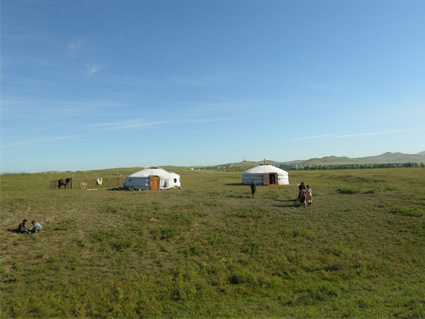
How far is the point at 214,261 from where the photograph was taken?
13930 millimetres

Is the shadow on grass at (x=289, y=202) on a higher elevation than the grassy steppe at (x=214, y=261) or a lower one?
higher

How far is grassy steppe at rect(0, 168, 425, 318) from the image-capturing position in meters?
10.1

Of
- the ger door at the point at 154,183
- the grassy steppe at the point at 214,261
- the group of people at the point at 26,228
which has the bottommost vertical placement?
the grassy steppe at the point at 214,261

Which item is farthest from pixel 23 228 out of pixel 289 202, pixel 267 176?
pixel 267 176

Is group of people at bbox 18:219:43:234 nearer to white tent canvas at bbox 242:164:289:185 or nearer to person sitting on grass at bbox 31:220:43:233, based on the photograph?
person sitting on grass at bbox 31:220:43:233

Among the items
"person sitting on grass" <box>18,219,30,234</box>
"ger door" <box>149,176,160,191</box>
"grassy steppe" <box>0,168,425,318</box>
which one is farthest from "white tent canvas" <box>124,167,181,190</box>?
"person sitting on grass" <box>18,219,30,234</box>

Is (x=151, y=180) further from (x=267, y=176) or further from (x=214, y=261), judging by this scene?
(x=214, y=261)

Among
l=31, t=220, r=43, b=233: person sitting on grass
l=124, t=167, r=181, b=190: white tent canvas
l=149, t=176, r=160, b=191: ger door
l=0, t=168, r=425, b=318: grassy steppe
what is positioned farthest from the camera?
l=124, t=167, r=181, b=190: white tent canvas

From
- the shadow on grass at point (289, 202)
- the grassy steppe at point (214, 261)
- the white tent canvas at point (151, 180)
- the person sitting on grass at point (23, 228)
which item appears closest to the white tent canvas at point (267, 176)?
the white tent canvas at point (151, 180)

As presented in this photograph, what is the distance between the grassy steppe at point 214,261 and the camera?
1012cm

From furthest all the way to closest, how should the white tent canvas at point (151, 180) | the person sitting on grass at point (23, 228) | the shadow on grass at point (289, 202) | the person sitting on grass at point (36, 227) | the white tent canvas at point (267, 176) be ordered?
the white tent canvas at point (267, 176) → the white tent canvas at point (151, 180) → the shadow on grass at point (289, 202) → the person sitting on grass at point (36, 227) → the person sitting on grass at point (23, 228)

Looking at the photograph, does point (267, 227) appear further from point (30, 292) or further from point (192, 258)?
point (30, 292)

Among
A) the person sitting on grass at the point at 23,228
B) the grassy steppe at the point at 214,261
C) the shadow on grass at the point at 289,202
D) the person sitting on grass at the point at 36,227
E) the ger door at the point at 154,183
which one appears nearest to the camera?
the grassy steppe at the point at 214,261

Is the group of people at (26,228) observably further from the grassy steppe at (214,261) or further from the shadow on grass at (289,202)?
the shadow on grass at (289,202)
